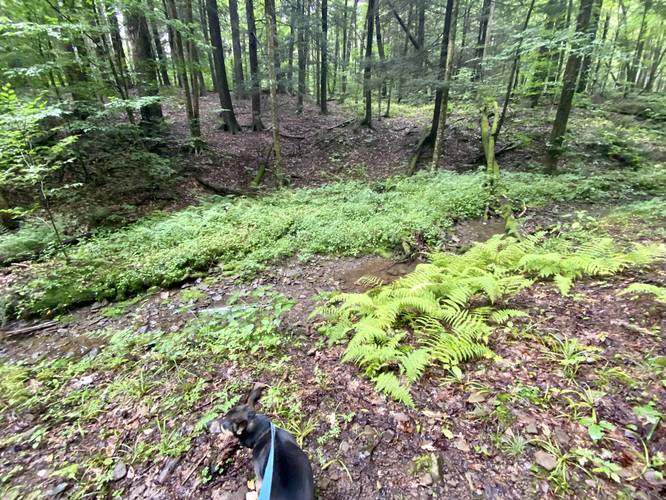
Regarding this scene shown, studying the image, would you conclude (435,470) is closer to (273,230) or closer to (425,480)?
(425,480)

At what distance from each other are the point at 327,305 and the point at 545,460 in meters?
3.01

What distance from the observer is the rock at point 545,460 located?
2.13m

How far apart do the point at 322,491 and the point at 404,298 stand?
222 cm

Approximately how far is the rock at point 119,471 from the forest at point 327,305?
3 cm

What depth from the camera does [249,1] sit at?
1533 centimetres

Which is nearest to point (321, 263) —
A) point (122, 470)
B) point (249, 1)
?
point (122, 470)

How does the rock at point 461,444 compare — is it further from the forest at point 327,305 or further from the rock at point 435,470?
the rock at point 435,470

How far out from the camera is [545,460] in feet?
7.10

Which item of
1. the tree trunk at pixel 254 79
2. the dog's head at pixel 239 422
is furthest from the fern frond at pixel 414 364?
the tree trunk at pixel 254 79

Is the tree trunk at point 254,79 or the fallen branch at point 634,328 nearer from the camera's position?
the fallen branch at point 634,328

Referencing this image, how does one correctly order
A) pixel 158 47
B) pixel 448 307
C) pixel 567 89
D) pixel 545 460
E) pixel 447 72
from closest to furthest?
pixel 545 460, pixel 448 307, pixel 567 89, pixel 447 72, pixel 158 47

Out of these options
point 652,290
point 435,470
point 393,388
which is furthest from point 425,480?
point 652,290

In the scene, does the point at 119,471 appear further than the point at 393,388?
No

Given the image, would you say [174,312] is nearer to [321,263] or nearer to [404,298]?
[321,263]
